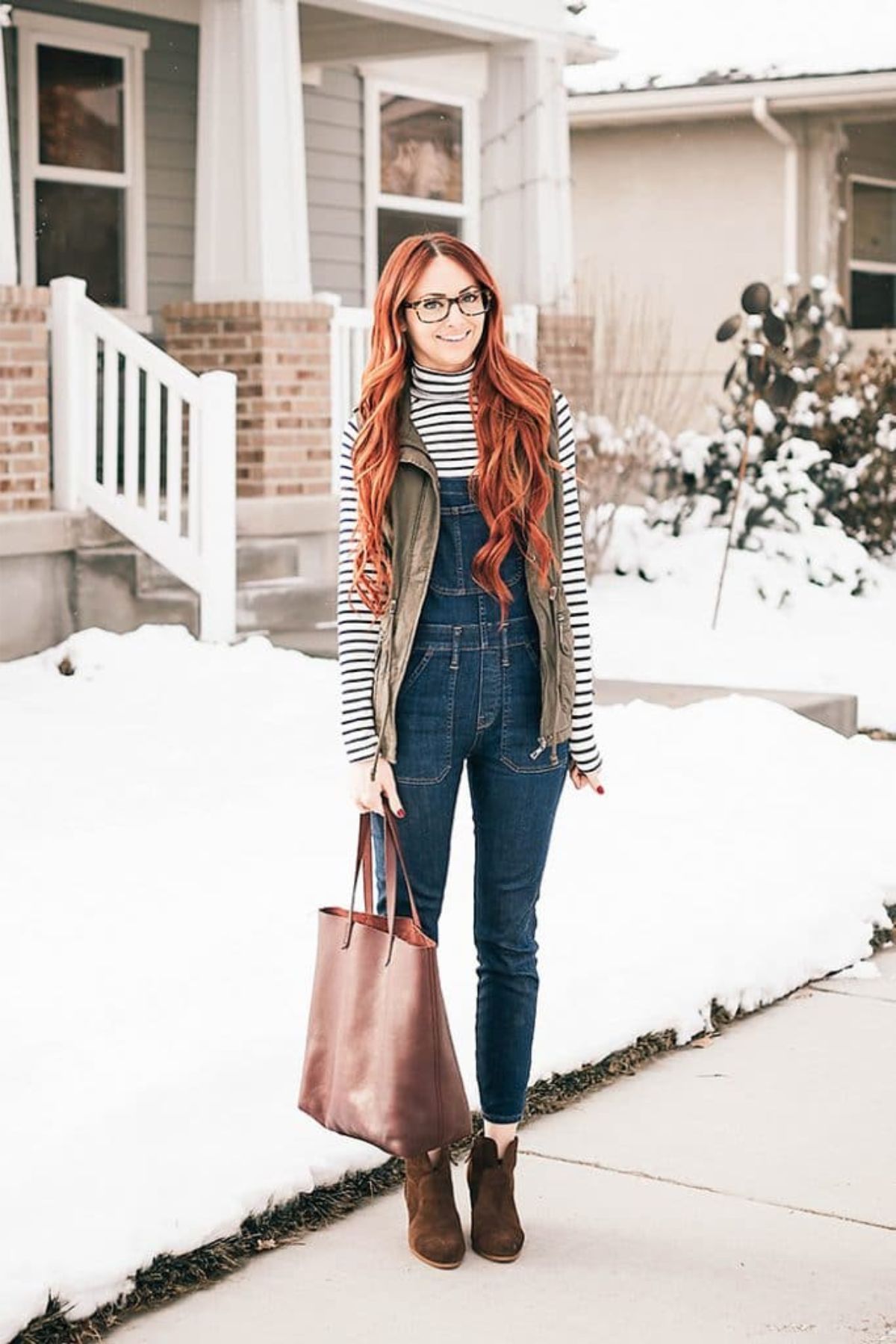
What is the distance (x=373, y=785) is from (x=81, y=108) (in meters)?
9.49

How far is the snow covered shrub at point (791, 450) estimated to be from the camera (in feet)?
45.3

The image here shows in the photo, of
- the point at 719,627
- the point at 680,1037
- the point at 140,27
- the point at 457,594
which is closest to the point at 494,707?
the point at 457,594

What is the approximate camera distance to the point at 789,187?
20.1 metres

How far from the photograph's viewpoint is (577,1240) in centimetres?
390

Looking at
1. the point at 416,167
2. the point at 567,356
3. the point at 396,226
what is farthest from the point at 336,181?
the point at 567,356

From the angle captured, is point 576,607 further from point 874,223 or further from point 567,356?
point 874,223

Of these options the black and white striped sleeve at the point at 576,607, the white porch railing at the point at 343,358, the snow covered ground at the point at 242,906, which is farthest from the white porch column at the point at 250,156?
the black and white striped sleeve at the point at 576,607

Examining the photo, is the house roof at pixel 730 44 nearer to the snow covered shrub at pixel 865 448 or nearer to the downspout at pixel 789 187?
the downspout at pixel 789 187

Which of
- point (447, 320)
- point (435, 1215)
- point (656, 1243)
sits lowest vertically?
point (656, 1243)

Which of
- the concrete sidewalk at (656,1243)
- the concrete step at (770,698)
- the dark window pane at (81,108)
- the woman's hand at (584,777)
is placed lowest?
the concrete sidewalk at (656,1243)

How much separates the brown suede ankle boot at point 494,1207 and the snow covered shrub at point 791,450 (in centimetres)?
974

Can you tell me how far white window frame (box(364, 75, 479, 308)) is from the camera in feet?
47.4

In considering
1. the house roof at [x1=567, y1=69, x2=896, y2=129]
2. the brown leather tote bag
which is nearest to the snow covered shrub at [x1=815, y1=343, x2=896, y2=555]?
the house roof at [x1=567, y1=69, x2=896, y2=129]

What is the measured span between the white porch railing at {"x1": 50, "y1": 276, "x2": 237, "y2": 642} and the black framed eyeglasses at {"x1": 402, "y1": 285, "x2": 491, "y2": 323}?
240 inches
